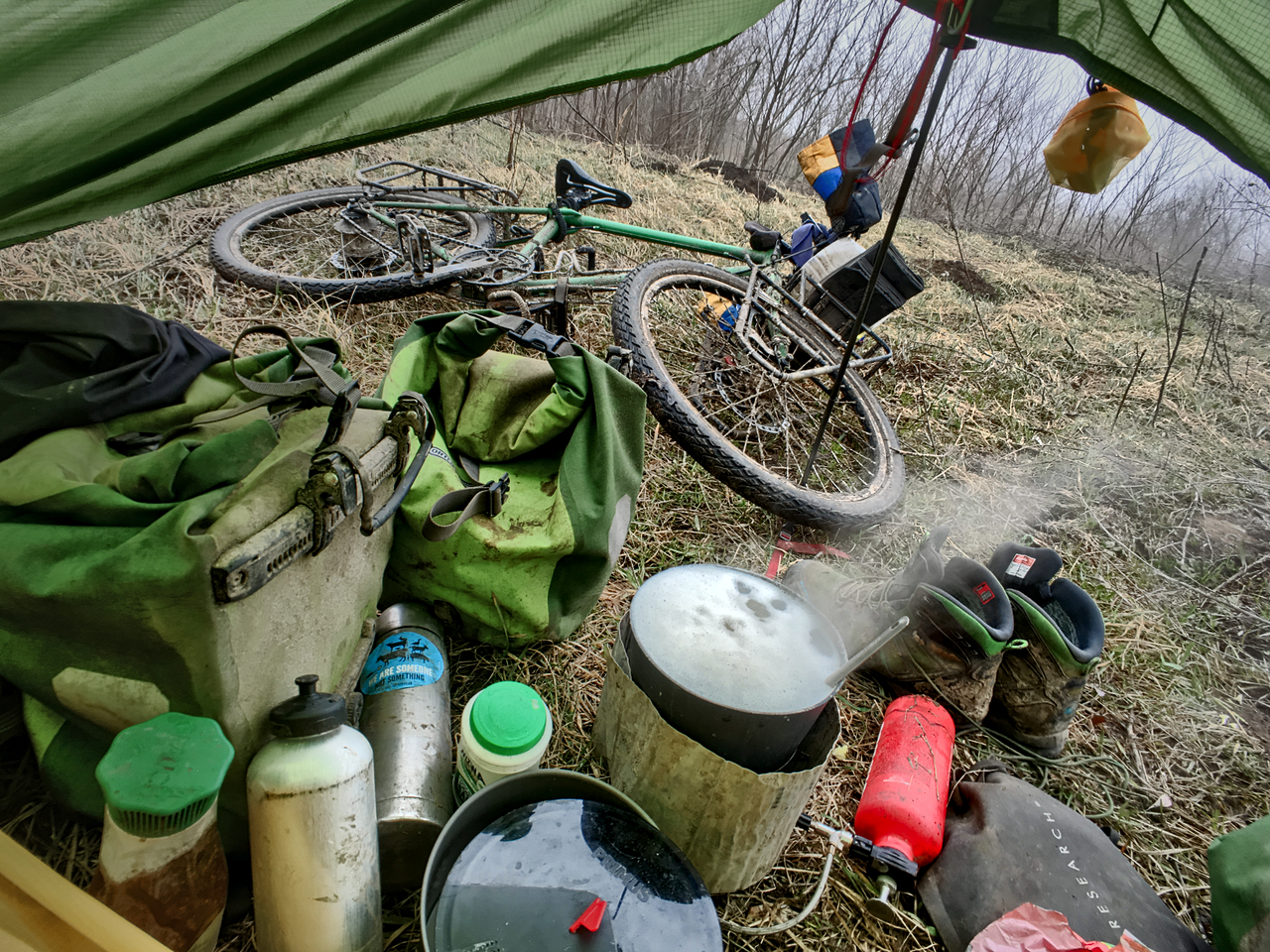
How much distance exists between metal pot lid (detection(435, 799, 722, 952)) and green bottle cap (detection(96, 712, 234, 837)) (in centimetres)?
42

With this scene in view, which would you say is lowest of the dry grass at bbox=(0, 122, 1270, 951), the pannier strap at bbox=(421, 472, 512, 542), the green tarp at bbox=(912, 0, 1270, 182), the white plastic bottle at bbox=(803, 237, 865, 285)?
the dry grass at bbox=(0, 122, 1270, 951)

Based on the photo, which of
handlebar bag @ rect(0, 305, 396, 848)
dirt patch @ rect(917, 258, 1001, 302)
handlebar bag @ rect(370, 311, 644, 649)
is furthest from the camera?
dirt patch @ rect(917, 258, 1001, 302)

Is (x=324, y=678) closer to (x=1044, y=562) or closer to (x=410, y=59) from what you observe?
(x=410, y=59)

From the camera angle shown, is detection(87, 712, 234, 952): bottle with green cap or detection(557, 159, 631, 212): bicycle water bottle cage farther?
detection(557, 159, 631, 212): bicycle water bottle cage

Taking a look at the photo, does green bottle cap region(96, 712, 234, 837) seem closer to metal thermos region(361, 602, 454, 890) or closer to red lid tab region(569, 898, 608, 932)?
metal thermos region(361, 602, 454, 890)

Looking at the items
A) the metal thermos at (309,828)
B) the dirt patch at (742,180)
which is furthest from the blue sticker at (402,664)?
the dirt patch at (742,180)

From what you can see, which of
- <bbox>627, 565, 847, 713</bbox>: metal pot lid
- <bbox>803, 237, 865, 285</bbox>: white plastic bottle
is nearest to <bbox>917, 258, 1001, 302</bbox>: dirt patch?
<bbox>803, 237, 865, 285</bbox>: white plastic bottle

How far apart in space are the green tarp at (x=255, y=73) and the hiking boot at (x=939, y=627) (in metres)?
1.45

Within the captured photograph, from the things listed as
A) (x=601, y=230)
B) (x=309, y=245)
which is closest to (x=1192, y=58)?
(x=601, y=230)

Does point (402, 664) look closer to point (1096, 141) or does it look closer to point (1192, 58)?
point (1192, 58)

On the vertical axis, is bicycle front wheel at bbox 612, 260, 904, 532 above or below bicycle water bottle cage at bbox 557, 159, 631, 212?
below

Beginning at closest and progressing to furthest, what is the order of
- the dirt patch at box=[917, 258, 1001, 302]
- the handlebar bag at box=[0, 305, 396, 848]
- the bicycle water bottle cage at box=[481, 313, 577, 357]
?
1. the handlebar bag at box=[0, 305, 396, 848]
2. the bicycle water bottle cage at box=[481, 313, 577, 357]
3. the dirt patch at box=[917, 258, 1001, 302]

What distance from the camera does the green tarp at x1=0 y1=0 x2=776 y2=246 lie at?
1.09 meters

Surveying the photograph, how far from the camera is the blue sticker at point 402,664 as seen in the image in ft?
4.60
